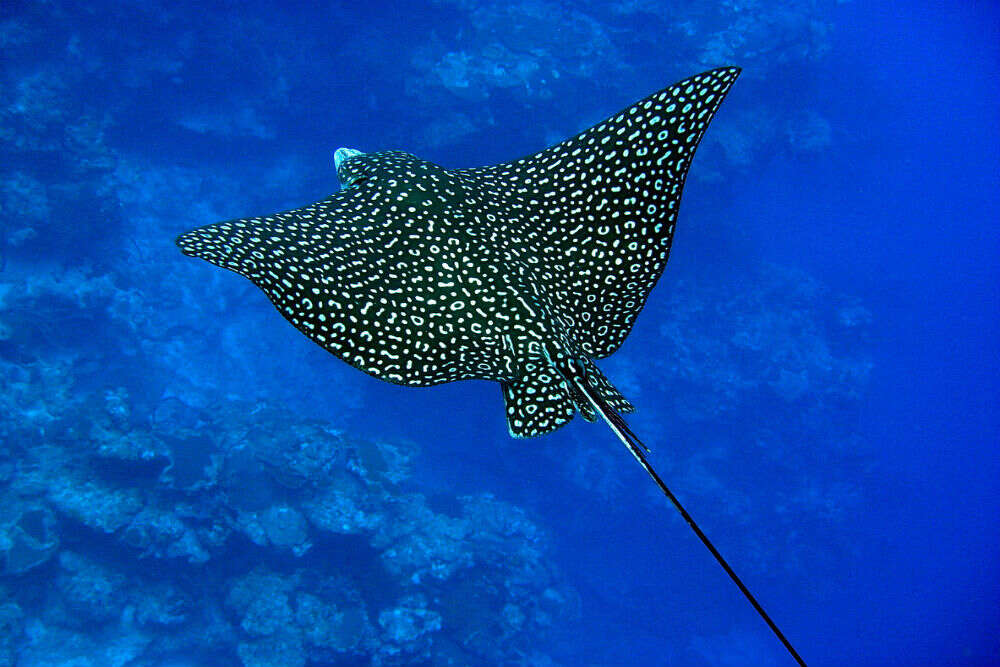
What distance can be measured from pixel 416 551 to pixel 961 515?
3290cm

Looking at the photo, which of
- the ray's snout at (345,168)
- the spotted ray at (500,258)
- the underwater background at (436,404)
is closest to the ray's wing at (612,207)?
the spotted ray at (500,258)

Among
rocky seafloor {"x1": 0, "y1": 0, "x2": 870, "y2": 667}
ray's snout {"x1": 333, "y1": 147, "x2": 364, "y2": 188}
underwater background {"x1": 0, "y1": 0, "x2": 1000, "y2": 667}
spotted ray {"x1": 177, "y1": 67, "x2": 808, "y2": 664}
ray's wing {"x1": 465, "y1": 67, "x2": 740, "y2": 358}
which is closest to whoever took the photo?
spotted ray {"x1": 177, "y1": 67, "x2": 808, "y2": 664}

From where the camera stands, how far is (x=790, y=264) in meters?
29.4

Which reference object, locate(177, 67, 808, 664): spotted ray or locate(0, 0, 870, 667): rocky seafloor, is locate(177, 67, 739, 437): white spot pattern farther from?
locate(0, 0, 870, 667): rocky seafloor

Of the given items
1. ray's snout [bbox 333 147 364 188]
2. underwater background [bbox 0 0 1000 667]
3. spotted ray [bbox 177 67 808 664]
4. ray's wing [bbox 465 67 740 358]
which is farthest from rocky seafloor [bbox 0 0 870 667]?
ray's wing [bbox 465 67 740 358]

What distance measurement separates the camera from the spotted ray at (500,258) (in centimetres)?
324

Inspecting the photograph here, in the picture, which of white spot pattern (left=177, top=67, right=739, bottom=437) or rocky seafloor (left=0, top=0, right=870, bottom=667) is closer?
white spot pattern (left=177, top=67, right=739, bottom=437)

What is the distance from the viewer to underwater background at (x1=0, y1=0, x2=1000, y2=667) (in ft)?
41.9

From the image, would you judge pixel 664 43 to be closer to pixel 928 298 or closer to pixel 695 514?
pixel 695 514

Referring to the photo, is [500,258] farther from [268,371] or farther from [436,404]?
[268,371]

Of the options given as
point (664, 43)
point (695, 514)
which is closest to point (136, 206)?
point (664, 43)

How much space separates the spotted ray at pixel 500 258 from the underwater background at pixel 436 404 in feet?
38.5

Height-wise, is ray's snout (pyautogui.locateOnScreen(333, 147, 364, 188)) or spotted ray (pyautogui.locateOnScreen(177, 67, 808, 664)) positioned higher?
ray's snout (pyautogui.locateOnScreen(333, 147, 364, 188))

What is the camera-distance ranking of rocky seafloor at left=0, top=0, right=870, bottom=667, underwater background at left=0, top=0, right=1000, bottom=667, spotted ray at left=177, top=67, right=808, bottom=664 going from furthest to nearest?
underwater background at left=0, top=0, right=1000, bottom=667, rocky seafloor at left=0, top=0, right=870, bottom=667, spotted ray at left=177, top=67, right=808, bottom=664
